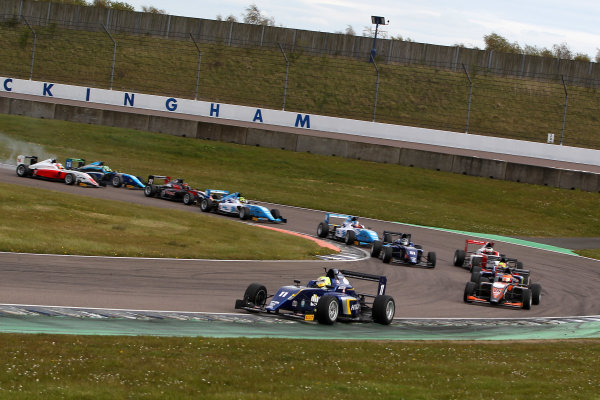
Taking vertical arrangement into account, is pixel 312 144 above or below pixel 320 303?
above

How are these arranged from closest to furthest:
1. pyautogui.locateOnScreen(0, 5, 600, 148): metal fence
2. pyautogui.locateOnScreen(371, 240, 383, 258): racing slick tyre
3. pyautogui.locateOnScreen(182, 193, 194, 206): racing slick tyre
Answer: pyautogui.locateOnScreen(371, 240, 383, 258): racing slick tyre
pyautogui.locateOnScreen(182, 193, 194, 206): racing slick tyre
pyautogui.locateOnScreen(0, 5, 600, 148): metal fence

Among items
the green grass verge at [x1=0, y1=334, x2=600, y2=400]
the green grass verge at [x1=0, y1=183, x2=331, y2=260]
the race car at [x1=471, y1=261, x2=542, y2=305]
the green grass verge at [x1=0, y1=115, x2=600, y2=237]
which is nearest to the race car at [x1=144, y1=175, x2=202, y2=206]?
the green grass verge at [x1=0, y1=115, x2=600, y2=237]

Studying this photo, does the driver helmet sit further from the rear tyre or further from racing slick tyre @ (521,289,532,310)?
the rear tyre

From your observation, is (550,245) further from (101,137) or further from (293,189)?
(101,137)

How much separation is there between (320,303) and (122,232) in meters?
9.67

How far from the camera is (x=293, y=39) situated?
63.2 m

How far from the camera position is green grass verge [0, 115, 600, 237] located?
38125 millimetres

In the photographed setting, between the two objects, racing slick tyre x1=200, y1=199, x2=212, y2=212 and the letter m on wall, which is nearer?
racing slick tyre x1=200, y1=199, x2=212, y2=212

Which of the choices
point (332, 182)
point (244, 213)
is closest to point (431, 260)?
point (244, 213)

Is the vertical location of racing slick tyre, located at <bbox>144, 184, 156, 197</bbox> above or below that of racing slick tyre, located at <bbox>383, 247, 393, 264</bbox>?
above

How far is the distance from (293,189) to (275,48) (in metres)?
25.1

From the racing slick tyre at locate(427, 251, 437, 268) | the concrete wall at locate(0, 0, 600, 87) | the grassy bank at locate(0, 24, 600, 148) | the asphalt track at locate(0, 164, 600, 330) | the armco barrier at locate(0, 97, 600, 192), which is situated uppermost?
the concrete wall at locate(0, 0, 600, 87)

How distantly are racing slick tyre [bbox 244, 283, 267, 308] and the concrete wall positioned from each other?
48291 mm

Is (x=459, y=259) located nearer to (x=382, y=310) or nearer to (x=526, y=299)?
(x=526, y=299)
